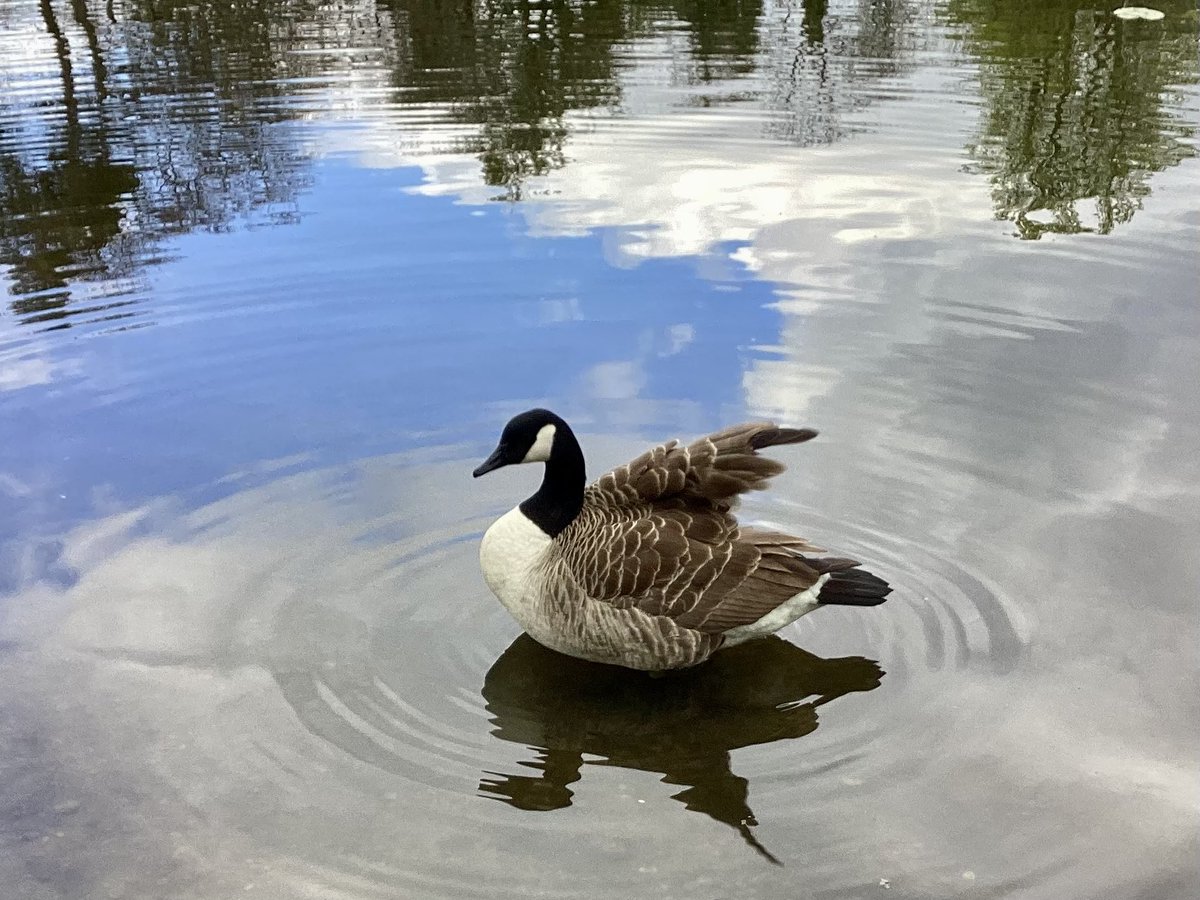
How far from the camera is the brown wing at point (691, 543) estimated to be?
6.48 m

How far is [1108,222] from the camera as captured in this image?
1298 centimetres

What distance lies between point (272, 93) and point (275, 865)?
669 inches

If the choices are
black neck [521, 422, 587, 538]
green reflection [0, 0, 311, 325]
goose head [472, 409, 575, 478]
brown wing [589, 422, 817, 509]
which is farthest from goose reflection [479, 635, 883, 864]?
green reflection [0, 0, 311, 325]

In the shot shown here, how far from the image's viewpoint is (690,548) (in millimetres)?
6570

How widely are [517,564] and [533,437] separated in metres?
0.71

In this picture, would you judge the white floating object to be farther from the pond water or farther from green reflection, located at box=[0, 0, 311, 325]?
green reflection, located at box=[0, 0, 311, 325]

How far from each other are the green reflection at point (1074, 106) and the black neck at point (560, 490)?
7967mm

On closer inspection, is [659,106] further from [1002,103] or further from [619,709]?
[619,709]

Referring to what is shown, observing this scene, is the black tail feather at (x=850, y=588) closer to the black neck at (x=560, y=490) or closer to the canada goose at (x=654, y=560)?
the canada goose at (x=654, y=560)

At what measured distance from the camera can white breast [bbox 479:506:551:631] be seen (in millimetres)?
6613

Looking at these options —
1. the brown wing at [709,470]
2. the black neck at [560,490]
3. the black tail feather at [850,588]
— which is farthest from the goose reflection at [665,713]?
the brown wing at [709,470]

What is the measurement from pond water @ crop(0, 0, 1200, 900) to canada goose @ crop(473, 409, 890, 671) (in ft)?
1.29

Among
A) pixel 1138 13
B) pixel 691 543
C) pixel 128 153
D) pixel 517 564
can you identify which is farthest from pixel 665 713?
pixel 1138 13

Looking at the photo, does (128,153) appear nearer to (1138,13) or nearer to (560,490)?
(560,490)
